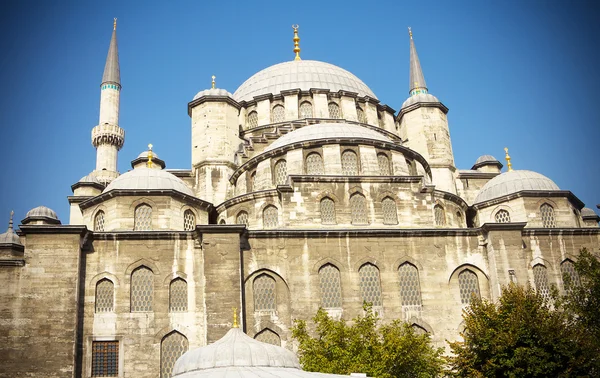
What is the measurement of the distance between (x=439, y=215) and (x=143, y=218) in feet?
35.0

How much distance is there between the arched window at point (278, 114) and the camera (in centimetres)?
3406

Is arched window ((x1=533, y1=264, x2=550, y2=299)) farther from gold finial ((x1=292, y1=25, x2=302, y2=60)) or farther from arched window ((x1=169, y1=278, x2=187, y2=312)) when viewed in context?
gold finial ((x1=292, y1=25, x2=302, y2=60))

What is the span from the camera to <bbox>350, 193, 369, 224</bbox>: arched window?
78.5ft

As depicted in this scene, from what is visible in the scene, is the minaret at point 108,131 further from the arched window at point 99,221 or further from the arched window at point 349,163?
the arched window at point 349,163

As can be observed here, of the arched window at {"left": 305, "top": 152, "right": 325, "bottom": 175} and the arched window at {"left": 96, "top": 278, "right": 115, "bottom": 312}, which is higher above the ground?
the arched window at {"left": 305, "top": 152, "right": 325, "bottom": 175}

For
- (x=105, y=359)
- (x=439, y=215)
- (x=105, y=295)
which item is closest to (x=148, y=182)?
(x=105, y=295)

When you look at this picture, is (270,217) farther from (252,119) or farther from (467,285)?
(252,119)

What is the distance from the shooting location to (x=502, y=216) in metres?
26.3

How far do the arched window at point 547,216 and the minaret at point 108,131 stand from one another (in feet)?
66.8

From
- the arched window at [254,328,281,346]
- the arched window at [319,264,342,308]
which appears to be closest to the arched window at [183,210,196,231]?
the arched window at [254,328,281,346]

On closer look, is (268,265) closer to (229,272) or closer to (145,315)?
(229,272)

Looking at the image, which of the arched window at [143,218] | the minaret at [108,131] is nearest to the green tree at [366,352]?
the arched window at [143,218]

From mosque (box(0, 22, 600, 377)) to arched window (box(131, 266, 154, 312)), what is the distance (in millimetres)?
33

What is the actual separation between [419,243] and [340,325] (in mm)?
5361
